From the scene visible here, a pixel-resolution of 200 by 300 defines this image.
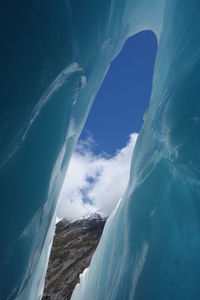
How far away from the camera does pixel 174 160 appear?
3.14m

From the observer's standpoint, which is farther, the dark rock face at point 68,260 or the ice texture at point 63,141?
the dark rock face at point 68,260

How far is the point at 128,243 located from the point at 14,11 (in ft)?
9.93

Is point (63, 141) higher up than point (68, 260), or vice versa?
point (68, 260)

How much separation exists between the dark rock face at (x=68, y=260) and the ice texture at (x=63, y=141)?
4343 cm

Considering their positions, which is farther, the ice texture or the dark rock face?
the dark rock face

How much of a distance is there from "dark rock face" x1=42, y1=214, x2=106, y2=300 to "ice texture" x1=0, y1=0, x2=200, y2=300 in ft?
142

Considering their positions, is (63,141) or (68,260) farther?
(68,260)

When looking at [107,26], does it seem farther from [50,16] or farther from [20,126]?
[20,126]

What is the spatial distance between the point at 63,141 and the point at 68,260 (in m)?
56.4

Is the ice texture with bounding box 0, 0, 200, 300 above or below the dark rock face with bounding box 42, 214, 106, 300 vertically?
below

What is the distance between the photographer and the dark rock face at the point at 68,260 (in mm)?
45594

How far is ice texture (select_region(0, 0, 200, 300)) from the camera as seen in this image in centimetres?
242

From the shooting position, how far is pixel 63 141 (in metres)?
4.22

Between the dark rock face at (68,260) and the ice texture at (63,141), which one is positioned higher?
the dark rock face at (68,260)
